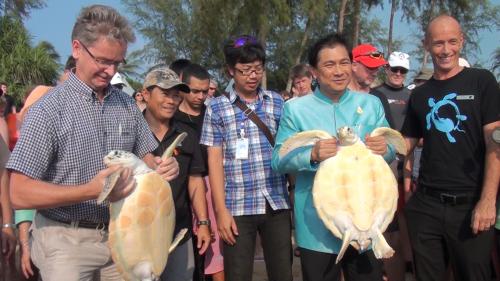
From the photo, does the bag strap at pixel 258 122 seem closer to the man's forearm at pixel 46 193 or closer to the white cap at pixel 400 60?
the man's forearm at pixel 46 193

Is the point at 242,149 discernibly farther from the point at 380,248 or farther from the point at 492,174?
the point at 492,174

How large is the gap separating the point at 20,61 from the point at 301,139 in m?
26.3

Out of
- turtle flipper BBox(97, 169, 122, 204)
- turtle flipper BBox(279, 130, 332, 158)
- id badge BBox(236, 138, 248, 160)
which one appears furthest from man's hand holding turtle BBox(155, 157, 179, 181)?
id badge BBox(236, 138, 248, 160)

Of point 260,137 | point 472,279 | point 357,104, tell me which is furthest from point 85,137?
point 472,279

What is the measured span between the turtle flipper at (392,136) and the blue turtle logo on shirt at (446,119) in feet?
1.59

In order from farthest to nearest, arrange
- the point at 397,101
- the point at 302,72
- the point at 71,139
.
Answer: the point at 302,72
the point at 397,101
the point at 71,139

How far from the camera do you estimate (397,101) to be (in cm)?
477

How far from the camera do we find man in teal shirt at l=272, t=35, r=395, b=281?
9.01 feet

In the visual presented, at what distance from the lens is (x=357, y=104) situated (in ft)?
9.39

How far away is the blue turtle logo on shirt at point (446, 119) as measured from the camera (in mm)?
3032

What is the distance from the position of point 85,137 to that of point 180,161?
3.41 ft

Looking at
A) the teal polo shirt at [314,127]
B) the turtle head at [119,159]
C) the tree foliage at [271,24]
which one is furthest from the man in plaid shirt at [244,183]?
the tree foliage at [271,24]

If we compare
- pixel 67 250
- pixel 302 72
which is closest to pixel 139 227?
pixel 67 250

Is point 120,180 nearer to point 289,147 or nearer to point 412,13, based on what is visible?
point 289,147
